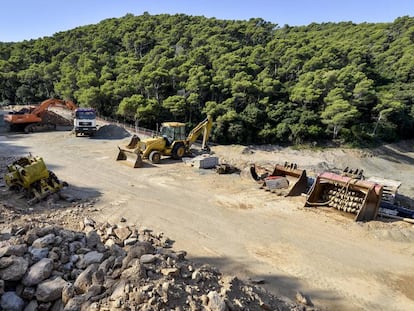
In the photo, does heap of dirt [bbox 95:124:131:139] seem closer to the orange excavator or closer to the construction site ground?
the orange excavator

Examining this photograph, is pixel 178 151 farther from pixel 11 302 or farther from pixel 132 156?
pixel 11 302

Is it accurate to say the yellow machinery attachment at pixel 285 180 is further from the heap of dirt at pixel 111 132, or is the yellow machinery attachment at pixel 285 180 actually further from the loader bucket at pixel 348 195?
the heap of dirt at pixel 111 132

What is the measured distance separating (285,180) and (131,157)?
7.02 m

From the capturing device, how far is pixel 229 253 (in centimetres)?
798

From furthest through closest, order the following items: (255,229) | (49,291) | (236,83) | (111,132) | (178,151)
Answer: (236,83)
(111,132)
(178,151)
(255,229)
(49,291)

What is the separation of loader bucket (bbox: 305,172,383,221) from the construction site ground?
0.95 ft

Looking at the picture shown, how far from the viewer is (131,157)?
604 inches

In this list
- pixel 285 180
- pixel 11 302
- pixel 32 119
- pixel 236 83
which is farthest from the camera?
pixel 236 83

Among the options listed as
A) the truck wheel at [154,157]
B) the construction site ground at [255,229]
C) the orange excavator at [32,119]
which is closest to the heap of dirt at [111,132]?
the orange excavator at [32,119]

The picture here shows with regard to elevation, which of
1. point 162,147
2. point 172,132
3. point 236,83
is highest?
point 236,83

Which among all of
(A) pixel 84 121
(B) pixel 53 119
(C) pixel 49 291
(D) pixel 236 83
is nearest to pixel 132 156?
(A) pixel 84 121

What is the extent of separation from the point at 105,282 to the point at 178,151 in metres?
11.2

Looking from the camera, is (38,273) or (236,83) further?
(236,83)

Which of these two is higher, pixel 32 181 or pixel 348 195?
pixel 348 195
